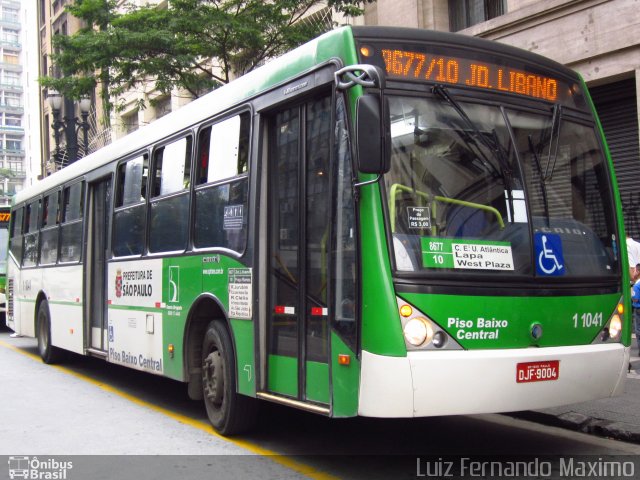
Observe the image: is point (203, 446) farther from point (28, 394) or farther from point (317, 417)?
point (28, 394)

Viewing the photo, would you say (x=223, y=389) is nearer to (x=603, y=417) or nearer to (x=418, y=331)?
(x=418, y=331)

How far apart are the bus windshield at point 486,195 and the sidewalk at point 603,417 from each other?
173 cm

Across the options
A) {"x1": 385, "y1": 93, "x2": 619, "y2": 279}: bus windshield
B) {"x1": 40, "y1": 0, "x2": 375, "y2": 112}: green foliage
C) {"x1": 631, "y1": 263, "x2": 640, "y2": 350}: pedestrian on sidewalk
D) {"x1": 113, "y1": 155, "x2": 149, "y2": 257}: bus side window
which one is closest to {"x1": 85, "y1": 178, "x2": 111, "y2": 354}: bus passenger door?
{"x1": 113, "y1": 155, "x2": 149, "y2": 257}: bus side window

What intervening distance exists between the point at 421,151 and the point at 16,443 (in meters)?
4.54

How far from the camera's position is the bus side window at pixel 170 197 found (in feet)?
25.9

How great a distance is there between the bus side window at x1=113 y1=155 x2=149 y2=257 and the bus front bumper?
184 inches

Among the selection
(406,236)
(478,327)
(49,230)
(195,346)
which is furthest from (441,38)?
(49,230)

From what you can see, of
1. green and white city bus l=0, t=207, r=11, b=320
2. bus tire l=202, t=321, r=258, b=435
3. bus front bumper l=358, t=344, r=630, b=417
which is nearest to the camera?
bus front bumper l=358, t=344, r=630, b=417

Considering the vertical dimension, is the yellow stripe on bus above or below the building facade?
below

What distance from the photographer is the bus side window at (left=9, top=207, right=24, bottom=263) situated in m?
14.8

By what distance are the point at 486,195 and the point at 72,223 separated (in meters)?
7.94

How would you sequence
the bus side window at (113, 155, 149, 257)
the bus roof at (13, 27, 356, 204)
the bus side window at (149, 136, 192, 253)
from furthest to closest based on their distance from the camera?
the bus side window at (113, 155, 149, 257)
the bus side window at (149, 136, 192, 253)
the bus roof at (13, 27, 356, 204)

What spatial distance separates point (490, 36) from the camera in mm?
14289

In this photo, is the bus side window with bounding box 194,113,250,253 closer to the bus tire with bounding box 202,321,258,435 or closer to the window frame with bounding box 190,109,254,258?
the window frame with bounding box 190,109,254,258
